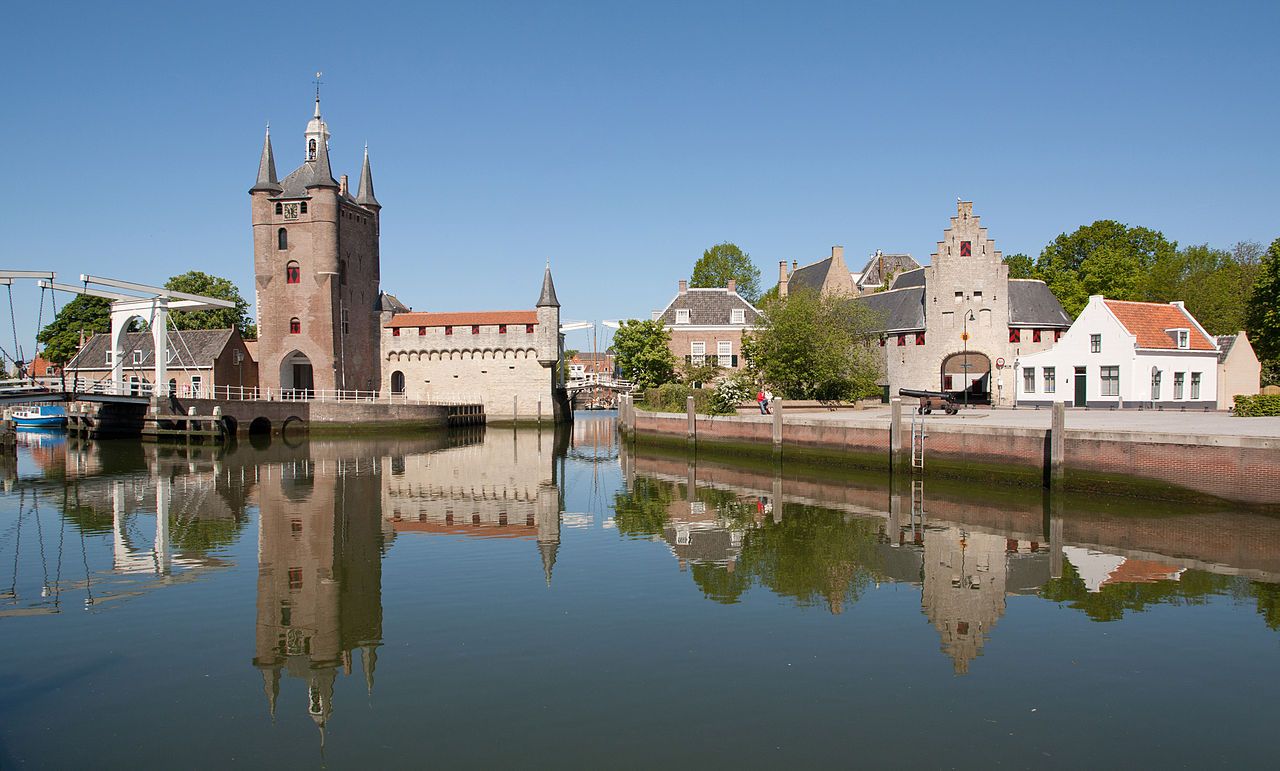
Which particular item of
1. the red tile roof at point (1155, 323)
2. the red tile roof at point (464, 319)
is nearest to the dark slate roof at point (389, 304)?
the red tile roof at point (464, 319)

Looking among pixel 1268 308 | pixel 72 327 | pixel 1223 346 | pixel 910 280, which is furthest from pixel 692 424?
pixel 72 327

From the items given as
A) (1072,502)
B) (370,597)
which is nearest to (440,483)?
(370,597)

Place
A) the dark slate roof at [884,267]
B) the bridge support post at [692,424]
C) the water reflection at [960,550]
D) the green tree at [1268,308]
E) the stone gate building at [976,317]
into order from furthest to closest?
1. the dark slate roof at [884,267]
2. the stone gate building at [976,317]
3. the green tree at [1268,308]
4. the bridge support post at [692,424]
5. the water reflection at [960,550]

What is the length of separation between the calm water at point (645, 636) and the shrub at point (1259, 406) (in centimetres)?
965

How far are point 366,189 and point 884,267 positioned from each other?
37.4m

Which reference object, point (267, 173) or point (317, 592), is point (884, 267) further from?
point (317, 592)

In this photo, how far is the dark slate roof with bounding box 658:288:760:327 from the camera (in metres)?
51.3

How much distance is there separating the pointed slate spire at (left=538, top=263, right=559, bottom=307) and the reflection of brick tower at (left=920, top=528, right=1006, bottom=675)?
137 ft

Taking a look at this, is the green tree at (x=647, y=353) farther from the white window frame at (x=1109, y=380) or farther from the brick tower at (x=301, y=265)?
the white window frame at (x=1109, y=380)

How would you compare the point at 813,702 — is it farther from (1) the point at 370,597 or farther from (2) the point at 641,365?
(2) the point at 641,365

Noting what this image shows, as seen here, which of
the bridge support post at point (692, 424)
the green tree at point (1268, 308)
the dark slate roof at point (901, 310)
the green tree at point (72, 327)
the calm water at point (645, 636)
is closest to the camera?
the calm water at point (645, 636)

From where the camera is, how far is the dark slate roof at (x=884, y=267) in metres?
57.3

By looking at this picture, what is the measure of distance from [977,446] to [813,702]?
50.0 ft

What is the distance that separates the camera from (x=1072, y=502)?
18.0 meters
